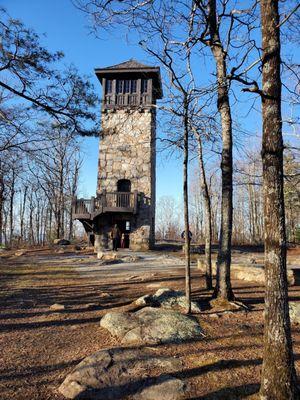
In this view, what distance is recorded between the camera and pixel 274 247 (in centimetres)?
312

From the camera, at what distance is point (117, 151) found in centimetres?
2084

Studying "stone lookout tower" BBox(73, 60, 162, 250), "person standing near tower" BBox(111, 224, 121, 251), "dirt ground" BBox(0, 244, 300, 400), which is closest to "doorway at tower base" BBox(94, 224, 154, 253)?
"stone lookout tower" BBox(73, 60, 162, 250)

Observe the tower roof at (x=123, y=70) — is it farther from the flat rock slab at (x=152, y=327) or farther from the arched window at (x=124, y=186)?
the flat rock slab at (x=152, y=327)

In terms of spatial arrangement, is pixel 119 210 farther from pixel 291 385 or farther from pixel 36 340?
pixel 291 385

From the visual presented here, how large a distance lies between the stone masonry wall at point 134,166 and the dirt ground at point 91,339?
11344 mm

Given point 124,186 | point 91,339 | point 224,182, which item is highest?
point 124,186

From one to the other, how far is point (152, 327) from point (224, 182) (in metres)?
3.18

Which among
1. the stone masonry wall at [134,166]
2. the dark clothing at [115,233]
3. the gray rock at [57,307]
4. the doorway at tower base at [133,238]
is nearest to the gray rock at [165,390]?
the gray rock at [57,307]

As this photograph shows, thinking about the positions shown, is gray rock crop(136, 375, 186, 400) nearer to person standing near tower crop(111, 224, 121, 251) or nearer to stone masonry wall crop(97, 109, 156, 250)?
person standing near tower crop(111, 224, 121, 251)

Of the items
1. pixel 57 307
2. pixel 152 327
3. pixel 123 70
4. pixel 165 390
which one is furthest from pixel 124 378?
pixel 123 70

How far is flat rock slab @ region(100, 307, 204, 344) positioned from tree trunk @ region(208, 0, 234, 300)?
147cm

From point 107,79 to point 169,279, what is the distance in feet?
51.0

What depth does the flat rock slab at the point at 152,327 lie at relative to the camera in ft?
15.3

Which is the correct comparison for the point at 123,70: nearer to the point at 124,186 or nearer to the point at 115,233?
the point at 124,186
